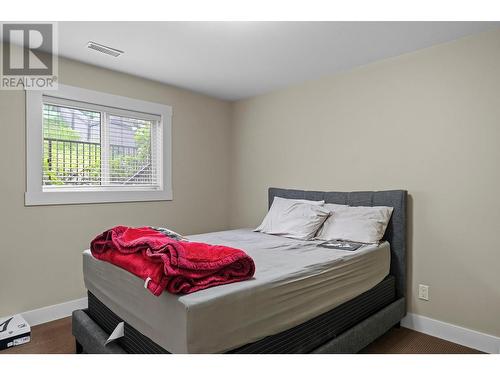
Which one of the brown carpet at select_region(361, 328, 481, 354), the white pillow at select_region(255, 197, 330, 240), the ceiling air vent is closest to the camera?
the brown carpet at select_region(361, 328, 481, 354)

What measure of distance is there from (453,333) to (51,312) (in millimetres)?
3331

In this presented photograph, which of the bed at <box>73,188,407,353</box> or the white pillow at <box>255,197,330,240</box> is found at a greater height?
the white pillow at <box>255,197,330,240</box>

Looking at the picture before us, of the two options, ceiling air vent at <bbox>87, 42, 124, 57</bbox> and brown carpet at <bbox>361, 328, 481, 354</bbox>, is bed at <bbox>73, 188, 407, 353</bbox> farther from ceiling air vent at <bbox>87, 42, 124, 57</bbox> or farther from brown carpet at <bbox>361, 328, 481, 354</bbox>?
ceiling air vent at <bbox>87, 42, 124, 57</bbox>

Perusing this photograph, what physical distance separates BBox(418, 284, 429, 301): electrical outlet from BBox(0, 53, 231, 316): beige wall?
2464 millimetres

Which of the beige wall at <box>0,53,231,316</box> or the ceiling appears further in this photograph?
the beige wall at <box>0,53,231,316</box>

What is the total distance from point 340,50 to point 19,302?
342cm

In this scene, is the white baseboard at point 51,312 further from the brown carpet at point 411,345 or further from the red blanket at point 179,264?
the brown carpet at point 411,345

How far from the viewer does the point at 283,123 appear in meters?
3.78

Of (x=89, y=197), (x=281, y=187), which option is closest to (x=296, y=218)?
(x=281, y=187)

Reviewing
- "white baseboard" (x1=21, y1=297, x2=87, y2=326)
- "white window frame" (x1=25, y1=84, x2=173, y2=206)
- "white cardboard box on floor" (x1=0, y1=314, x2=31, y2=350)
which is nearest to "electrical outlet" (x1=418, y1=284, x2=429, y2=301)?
"white window frame" (x1=25, y1=84, x2=173, y2=206)

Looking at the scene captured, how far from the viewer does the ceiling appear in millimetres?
2311

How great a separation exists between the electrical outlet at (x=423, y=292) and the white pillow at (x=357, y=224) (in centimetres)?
54

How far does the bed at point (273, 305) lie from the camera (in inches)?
55.9

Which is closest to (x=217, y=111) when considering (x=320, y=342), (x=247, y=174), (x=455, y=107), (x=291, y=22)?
(x=247, y=174)
